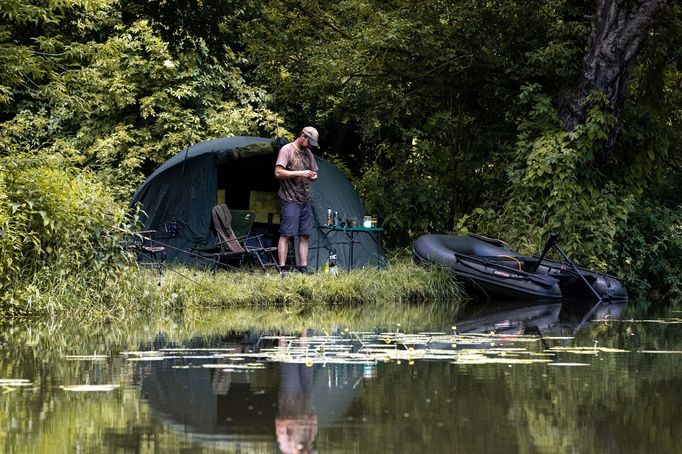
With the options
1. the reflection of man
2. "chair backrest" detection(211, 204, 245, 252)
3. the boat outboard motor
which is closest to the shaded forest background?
the boat outboard motor

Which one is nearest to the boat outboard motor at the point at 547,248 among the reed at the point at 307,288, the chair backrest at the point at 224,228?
the reed at the point at 307,288

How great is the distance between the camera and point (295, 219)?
48.0 ft

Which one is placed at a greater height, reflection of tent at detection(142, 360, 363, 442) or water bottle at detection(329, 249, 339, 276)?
water bottle at detection(329, 249, 339, 276)

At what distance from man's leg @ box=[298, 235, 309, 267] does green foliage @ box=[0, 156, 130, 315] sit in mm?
3693

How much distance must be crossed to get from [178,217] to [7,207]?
5803 millimetres

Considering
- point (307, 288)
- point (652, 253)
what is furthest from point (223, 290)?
point (652, 253)

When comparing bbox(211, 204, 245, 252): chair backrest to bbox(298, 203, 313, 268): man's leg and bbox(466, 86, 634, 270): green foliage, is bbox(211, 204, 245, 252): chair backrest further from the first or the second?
bbox(466, 86, 634, 270): green foliage

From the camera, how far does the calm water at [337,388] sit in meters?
4.25

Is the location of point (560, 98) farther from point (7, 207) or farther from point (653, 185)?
point (7, 207)

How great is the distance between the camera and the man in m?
14.5

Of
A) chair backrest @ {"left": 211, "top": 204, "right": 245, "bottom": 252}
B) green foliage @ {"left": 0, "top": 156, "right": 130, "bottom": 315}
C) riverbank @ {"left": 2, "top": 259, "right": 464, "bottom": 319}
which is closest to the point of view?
green foliage @ {"left": 0, "top": 156, "right": 130, "bottom": 315}

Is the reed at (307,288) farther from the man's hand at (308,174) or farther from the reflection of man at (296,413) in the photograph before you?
the reflection of man at (296,413)

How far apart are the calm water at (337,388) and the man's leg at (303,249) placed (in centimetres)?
505

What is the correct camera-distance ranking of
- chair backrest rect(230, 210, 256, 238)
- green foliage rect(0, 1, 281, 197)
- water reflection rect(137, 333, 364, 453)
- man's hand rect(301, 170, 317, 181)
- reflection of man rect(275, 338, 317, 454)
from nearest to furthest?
1. reflection of man rect(275, 338, 317, 454)
2. water reflection rect(137, 333, 364, 453)
3. man's hand rect(301, 170, 317, 181)
4. chair backrest rect(230, 210, 256, 238)
5. green foliage rect(0, 1, 281, 197)
